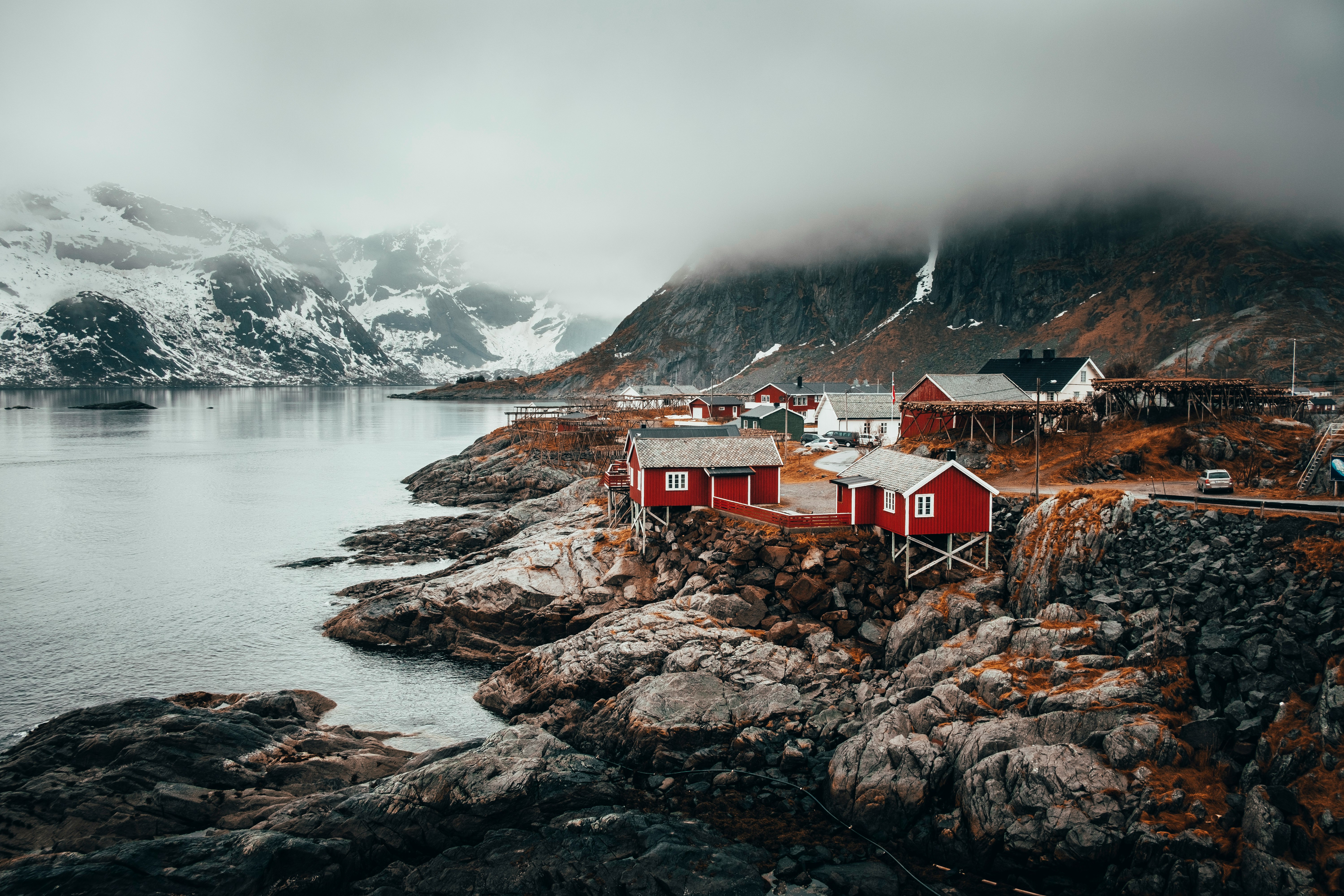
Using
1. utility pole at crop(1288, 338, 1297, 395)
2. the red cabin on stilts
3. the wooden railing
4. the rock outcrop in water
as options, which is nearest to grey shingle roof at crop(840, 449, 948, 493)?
the wooden railing

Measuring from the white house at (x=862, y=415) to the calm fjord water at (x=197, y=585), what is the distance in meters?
39.2

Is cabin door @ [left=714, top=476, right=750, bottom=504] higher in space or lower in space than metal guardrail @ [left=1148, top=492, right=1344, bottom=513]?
lower

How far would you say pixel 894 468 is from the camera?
33312 millimetres

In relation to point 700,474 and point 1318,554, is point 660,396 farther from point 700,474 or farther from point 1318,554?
point 1318,554

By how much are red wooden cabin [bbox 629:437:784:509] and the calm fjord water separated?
12.3m

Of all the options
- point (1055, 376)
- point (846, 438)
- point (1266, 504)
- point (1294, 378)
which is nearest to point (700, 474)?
point (1266, 504)

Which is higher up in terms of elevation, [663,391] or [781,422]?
[663,391]

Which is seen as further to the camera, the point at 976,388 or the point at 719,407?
the point at 719,407

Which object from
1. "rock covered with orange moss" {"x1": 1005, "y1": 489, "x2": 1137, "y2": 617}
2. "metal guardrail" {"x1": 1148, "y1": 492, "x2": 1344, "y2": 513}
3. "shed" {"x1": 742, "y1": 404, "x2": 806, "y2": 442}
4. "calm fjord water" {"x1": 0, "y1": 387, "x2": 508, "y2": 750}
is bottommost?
"calm fjord water" {"x1": 0, "y1": 387, "x2": 508, "y2": 750}

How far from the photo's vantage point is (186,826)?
19953mm

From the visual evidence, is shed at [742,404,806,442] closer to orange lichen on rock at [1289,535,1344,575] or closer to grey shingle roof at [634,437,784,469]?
grey shingle roof at [634,437,784,469]

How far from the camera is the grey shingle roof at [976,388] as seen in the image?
5803 centimetres

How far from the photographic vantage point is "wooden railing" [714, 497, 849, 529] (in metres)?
33.7

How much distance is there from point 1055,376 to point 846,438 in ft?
70.8
